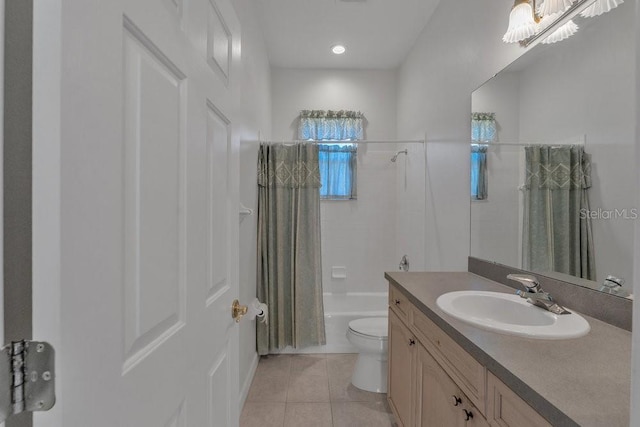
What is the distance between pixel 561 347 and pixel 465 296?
475 mm

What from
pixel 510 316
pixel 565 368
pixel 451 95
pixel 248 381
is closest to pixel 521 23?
pixel 451 95

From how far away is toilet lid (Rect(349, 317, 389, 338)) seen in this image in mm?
2180

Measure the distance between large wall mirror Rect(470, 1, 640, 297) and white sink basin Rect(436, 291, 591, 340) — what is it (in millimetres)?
190

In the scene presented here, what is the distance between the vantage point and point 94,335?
41cm

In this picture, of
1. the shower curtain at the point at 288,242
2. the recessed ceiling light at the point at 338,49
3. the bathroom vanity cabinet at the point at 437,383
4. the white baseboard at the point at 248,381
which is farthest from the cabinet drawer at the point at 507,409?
the recessed ceiling light at the point at 338,49

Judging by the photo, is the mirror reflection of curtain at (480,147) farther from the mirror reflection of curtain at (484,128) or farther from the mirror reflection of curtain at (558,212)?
the mirror reflection of curtain at (558,212)

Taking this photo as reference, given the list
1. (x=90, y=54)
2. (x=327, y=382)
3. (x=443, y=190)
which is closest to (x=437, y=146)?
(x=443, y=190)

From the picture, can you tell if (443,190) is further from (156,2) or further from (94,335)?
(94,335)

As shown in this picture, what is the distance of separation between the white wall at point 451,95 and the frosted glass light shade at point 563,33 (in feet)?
0.53

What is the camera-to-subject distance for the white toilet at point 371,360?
2086 millimetres

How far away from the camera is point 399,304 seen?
1624 mm

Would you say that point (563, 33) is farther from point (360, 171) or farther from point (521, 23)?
point (360, 171)

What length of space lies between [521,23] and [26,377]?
1.87 m

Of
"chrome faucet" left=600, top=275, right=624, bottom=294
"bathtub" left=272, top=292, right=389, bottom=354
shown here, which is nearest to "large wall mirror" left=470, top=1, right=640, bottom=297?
"chrome faucet" left=600, top=275, right=624, bottom=294
